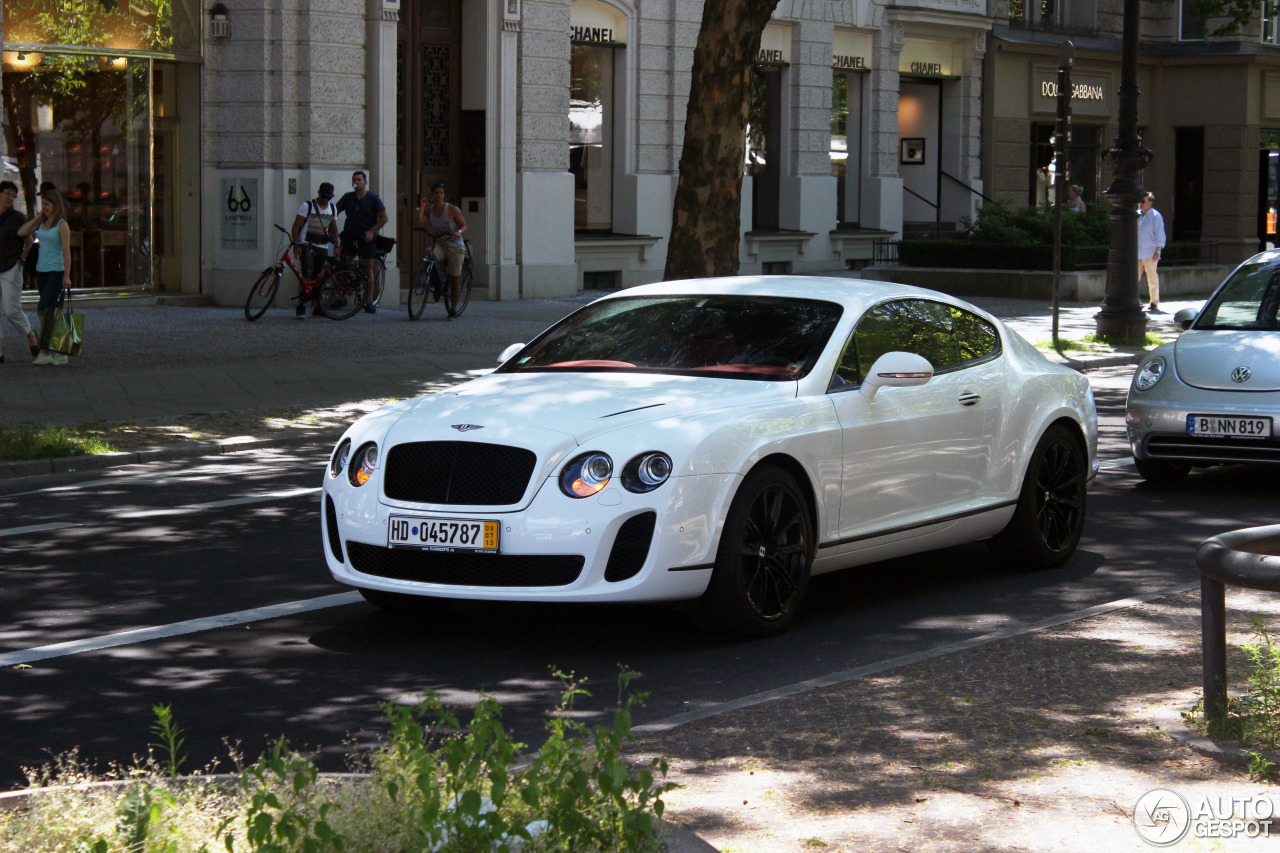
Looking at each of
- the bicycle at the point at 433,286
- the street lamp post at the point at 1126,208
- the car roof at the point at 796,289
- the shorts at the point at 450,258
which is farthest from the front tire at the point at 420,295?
the car roof at the point at 796,289

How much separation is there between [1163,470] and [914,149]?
27.9m

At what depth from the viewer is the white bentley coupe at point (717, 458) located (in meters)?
6.73

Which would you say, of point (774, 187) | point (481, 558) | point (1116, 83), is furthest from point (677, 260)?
point (1116, 83)

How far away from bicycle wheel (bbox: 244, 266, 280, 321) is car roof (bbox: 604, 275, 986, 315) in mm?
14398

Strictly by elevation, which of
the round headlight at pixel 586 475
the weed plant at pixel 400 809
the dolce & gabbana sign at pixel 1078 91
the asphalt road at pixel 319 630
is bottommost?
the asphalt road at pixel 319 630

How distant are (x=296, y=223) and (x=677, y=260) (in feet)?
26.0

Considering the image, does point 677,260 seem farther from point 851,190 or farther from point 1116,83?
point 1116,83

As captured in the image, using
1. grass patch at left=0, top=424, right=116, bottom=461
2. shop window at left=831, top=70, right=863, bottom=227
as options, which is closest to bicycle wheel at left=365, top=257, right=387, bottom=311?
grass patch at left=0, top=424, right=116, bottom=461

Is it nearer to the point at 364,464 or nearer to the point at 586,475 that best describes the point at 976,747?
the point at 586,475

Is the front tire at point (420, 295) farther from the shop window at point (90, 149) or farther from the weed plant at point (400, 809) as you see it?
the weed plant at point (400, 809)

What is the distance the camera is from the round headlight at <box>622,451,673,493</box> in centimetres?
672

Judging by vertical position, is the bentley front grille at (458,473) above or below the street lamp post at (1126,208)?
below

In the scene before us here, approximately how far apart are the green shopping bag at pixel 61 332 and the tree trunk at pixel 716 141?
578 cm

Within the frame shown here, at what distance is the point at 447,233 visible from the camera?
23.7 metres
